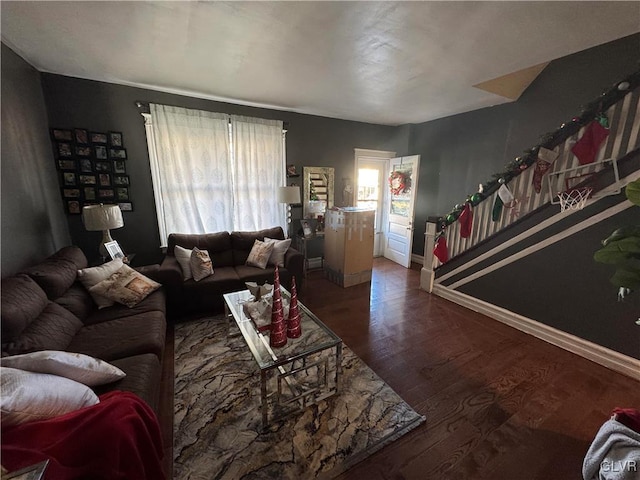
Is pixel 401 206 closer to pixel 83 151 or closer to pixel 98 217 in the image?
pixel 98 217

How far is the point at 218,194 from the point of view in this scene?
3490 millimetres

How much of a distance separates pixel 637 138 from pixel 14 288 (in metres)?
4.42

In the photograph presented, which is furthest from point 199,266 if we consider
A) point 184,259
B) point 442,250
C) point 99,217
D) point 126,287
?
point 442,250

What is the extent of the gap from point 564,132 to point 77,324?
4298mm

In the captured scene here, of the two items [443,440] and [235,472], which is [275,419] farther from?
[443,440]

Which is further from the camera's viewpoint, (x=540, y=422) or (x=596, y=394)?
(x=596, y=394)

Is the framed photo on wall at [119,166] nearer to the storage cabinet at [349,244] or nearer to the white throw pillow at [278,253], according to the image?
the white throw pillow at [278,253]

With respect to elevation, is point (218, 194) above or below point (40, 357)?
above

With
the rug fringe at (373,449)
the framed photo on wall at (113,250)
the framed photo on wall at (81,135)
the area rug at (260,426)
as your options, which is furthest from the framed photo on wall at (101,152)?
the rug fringe at (373,449)

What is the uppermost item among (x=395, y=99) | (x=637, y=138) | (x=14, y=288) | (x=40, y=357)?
(x=395, y=99)

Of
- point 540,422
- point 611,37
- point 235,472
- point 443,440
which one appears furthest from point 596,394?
point 611,37

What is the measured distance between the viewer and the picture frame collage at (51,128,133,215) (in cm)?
273

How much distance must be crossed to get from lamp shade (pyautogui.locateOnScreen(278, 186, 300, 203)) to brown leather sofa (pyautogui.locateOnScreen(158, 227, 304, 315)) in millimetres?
436

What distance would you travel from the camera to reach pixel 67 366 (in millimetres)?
1201
